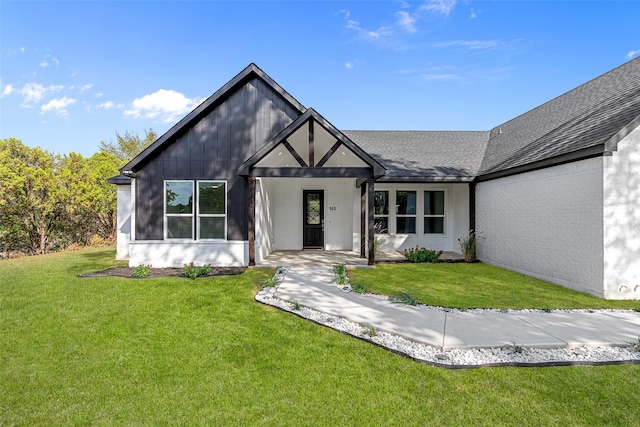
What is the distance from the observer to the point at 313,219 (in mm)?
12867

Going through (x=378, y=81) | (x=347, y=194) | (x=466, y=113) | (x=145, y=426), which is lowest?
(x=145, y=426)

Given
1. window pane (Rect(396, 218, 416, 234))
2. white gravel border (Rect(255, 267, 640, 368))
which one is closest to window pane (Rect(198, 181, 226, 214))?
white gravel border (Rect(255, 267, 640, 368))

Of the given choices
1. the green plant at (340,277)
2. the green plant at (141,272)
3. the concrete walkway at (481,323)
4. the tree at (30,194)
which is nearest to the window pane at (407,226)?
the green plant at (340,277)

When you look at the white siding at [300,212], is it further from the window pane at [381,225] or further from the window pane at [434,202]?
the window pane at [434,202]

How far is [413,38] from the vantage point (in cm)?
1445

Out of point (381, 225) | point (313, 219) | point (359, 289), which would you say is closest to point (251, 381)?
point (359, 289)

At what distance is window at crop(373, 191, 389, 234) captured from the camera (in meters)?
12.6

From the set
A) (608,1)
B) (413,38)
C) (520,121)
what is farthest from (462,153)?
(608,1)

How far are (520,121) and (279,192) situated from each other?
10234mm

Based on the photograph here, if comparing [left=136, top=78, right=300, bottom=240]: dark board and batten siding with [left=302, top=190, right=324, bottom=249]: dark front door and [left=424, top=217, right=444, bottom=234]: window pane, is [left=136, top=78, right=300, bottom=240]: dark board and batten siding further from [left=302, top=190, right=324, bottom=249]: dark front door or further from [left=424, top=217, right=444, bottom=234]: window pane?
[left=424, top=217, right=444, bottom=234]: window pane

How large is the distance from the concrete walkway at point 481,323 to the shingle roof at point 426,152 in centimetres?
614

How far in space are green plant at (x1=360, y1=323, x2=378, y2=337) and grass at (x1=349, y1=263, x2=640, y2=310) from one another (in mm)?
1744

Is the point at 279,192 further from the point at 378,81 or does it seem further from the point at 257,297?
the point at 378,81

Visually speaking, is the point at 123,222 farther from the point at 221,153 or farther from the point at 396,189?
Result: the point at 396,189
